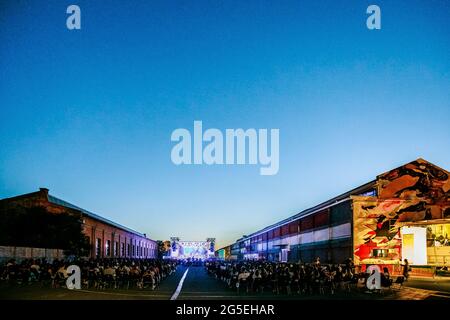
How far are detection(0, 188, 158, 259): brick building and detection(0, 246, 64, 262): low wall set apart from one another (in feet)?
25.5

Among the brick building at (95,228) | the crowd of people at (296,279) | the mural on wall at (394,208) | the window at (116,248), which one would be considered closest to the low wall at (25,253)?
the brick building at (95,228)

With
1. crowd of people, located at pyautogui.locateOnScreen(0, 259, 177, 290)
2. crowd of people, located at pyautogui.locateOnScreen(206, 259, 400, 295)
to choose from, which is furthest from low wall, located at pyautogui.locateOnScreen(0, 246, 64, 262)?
crowd of people, located at pyautogui.locateOnScreen(206, 259, 400, 295)

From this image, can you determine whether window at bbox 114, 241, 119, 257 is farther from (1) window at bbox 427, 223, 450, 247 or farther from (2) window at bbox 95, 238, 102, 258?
(1) window at bbox 427, 223, 450, 247

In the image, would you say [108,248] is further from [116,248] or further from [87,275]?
[87,275]

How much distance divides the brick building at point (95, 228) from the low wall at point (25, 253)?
25.5ft

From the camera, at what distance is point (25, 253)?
42688mm

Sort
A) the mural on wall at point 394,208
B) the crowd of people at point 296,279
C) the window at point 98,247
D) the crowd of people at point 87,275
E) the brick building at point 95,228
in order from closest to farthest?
the crowd of people at point 296,279, the crowd of people at point 87,275, the mural on wall at point 394,208, the brick building at point 95,228, the window at point 98,247

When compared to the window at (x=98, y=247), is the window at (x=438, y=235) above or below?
above

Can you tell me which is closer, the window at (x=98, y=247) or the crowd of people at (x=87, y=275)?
the crowd of people at (x=87, y=275)

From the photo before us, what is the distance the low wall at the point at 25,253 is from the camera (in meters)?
38.5

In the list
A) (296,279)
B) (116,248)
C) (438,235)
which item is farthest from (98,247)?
(296,279)

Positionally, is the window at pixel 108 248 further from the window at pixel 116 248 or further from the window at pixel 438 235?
the window at pixel 438 235
